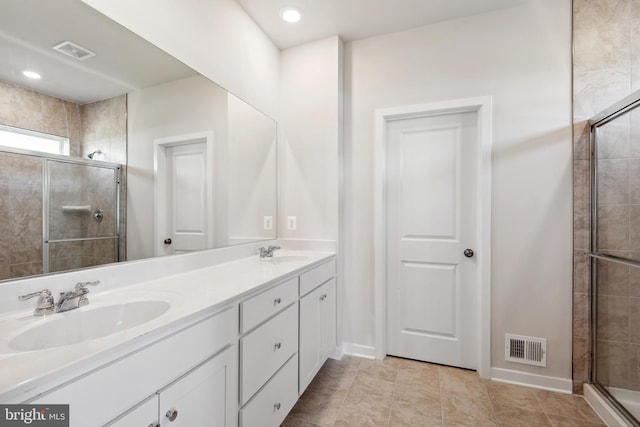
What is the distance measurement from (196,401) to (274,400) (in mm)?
565

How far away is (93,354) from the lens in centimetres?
63

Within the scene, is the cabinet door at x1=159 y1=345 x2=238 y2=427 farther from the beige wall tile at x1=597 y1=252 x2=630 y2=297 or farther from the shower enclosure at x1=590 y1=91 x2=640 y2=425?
the beige wall tile at x1=597 y1=252 x2=630 y2=297

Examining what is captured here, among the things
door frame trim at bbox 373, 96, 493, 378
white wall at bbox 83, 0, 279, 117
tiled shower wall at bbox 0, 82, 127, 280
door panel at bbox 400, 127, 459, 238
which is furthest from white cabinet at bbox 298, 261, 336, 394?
white wall at bbox 83, 0, 279, 117

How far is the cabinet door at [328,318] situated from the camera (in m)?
1.99

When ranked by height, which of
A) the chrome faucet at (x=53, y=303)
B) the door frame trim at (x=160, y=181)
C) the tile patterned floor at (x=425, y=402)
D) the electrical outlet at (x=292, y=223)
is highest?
the door frame trim at (x=160, y=181)

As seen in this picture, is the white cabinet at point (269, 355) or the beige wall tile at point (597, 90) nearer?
the white cabinet at point (269, 355)

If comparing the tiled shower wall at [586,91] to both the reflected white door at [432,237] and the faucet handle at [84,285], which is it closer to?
the reflected white door at [432,237]

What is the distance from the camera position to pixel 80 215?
1139 mm

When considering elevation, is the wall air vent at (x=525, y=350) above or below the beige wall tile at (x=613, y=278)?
below

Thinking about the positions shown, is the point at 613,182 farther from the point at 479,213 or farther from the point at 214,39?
the point at 214,39

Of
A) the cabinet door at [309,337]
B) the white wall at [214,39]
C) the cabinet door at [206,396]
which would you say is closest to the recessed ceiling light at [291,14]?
the white wall at [214,39]

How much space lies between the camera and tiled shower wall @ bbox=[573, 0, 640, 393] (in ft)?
5.90

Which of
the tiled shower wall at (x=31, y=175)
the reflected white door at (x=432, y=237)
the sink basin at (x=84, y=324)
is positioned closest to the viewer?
the sink basin at (x=84, y=324)

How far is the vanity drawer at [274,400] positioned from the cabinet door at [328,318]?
0.42 metres
